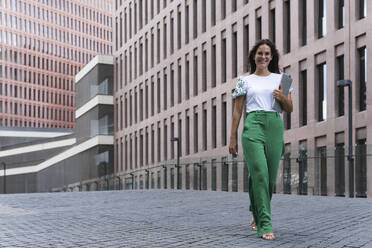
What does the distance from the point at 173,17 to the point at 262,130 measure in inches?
1476

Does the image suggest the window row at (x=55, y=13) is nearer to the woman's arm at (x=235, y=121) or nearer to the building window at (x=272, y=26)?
the building window at (x=272, y=26)

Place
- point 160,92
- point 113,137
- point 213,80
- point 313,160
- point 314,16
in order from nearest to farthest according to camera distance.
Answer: point 313,160 → point 314,16 → point 213,80 → point 160,92 → point 113,137

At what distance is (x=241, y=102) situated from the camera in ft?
22.8

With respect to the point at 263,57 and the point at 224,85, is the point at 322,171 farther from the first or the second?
the point at 263,57

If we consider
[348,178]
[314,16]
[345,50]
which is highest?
[314,16]

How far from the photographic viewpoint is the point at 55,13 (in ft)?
416

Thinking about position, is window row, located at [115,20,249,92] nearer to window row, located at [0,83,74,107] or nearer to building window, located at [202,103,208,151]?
building window, located at [202,103,208,151]

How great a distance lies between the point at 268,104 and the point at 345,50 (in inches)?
746

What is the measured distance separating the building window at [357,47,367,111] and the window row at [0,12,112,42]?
103 m

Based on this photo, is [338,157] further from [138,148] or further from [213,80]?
[138,148]

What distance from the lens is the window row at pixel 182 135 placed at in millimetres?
35938

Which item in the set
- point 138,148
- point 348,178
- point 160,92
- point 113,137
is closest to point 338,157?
point 348,178

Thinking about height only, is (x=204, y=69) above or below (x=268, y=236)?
above

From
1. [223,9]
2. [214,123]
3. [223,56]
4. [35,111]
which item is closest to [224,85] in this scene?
[223,56]
